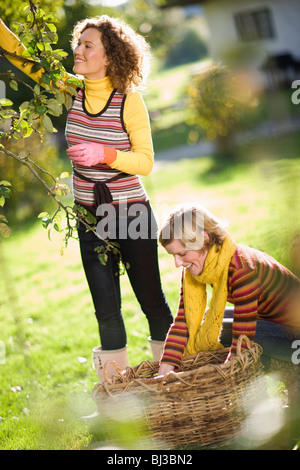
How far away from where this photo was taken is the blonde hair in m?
2.26

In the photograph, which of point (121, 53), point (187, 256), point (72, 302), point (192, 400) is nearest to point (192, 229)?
point (187, 256)

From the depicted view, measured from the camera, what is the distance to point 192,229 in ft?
7.42

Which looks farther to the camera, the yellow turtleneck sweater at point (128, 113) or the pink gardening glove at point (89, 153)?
the yellow turtleneck sweater at point (128, 113)

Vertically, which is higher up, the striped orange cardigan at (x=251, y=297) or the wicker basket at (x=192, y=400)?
the striped orange cardigan at (x=251, y=297)

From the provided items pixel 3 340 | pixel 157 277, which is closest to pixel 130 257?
pixel 157 277

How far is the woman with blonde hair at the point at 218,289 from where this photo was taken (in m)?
2.26

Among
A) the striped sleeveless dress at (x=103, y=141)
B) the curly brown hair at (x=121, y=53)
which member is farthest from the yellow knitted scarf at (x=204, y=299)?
the curly brown hair at (x=121, y=53)

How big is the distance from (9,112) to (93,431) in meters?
1.34

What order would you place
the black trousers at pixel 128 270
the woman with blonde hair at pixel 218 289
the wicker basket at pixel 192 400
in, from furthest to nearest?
1. the black trousers at pixel 128 270
2. the woman with blonde hair at pixel 218 289
3. the wicker basket at pixel 192 400

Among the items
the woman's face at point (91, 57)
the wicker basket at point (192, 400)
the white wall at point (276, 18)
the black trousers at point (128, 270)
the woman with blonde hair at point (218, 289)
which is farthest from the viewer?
the white wall at point (276, 18)

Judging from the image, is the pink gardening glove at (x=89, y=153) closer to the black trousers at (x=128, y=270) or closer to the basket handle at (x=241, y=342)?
the black trousers at (x=128, y=270)

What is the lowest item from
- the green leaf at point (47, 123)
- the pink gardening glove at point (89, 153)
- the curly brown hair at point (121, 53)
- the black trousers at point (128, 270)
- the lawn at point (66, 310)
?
the lawn at point (66, 310)

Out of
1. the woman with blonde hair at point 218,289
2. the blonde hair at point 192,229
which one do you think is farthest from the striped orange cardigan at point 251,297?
the blonde hair at point 192,229

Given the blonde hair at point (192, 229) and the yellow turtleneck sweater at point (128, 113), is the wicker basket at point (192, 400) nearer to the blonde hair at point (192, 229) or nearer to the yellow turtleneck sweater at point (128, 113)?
→ the blonde hair at point (192, 229)
